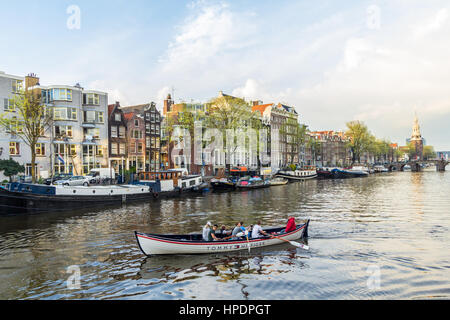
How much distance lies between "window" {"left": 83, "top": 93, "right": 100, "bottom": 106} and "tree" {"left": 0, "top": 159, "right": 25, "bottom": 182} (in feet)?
63.8

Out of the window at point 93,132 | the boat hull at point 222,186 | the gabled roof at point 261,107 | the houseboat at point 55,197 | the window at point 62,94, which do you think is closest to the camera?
the houseboat at point 55,197

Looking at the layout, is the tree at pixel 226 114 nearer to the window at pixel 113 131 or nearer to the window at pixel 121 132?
the window at pixel 121 132

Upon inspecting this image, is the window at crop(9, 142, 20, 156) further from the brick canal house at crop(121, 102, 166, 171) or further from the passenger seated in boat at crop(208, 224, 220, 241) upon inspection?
the passenger seated in boat at crop(208, 224, 220, 241)

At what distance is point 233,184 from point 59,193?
33699mm

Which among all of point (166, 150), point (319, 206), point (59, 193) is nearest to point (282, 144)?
point (166, 150)

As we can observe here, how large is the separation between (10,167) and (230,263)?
4250cm

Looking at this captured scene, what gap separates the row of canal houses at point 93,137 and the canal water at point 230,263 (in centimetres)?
2171

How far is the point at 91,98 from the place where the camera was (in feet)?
210

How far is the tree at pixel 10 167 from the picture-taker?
1855 inches

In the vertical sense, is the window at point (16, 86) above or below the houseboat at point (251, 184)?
above

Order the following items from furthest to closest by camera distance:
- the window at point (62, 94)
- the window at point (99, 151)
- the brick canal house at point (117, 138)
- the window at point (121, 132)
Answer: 1. the window at point (121, 132)
2. the brick canal house at point (117, 138)
3. the window at point (99, 151)
4. the window at point (62, 94)

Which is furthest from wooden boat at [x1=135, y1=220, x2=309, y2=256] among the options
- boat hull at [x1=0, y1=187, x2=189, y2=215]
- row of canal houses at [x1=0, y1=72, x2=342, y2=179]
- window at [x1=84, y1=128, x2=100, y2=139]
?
window at [x1=84, y1=128, x2=100, y2=139]

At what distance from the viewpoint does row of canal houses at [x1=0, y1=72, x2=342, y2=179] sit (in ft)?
177

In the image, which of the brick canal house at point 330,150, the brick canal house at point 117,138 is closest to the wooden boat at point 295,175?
the brick canal house at point 117,138
